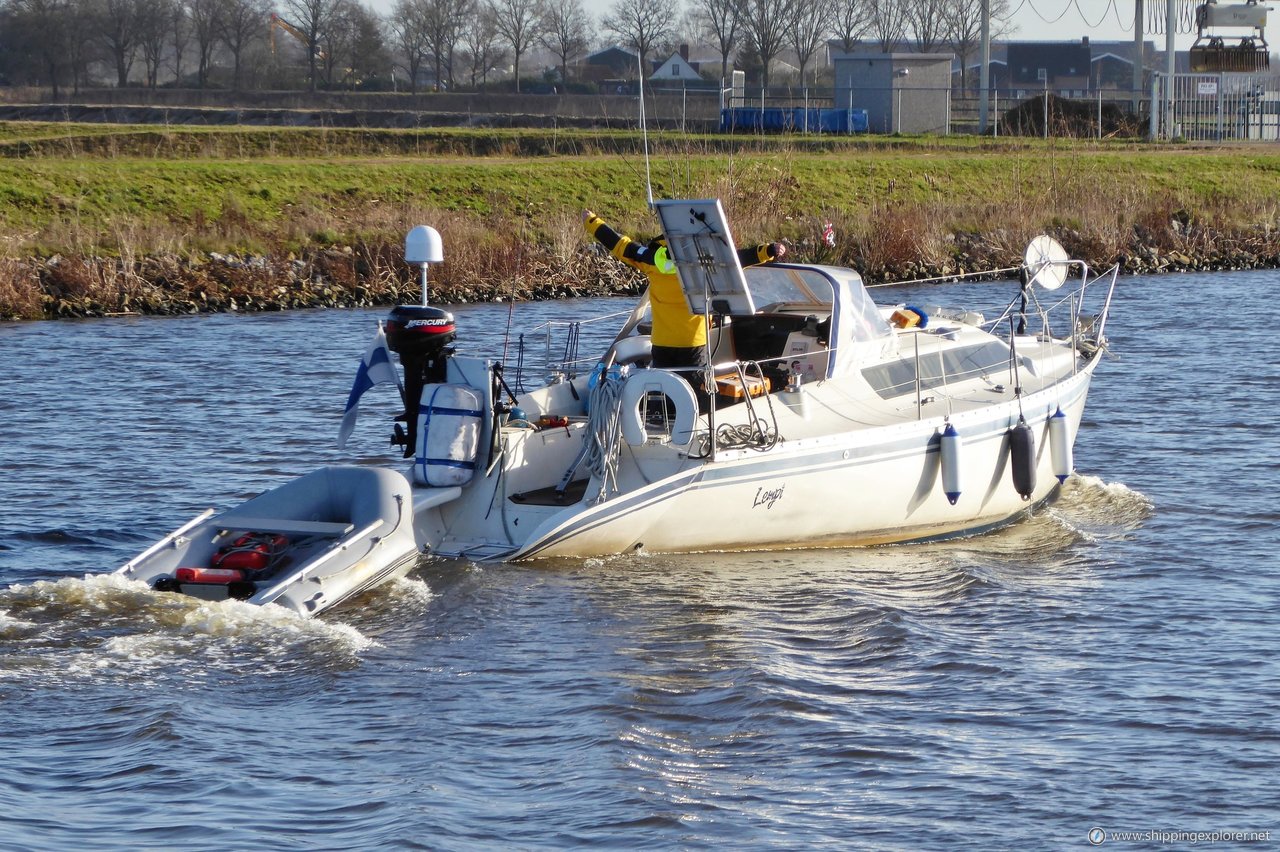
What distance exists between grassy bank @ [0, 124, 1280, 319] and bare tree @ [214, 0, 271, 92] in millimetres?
45311

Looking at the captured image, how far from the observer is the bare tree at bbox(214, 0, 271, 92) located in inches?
3393

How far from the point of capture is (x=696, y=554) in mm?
11359

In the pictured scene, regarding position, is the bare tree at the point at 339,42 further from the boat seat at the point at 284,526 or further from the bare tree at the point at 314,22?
the boat seat at the point at 284,526

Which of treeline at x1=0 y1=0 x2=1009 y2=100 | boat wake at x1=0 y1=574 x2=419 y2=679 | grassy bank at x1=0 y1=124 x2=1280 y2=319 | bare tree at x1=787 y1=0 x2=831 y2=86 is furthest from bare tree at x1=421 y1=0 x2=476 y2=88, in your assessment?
boat wake at x1=0 y1=574 x2=419 y2=679

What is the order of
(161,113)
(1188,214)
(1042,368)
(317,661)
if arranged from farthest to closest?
(161,113), (1188,214), (1042,368), (317,661)

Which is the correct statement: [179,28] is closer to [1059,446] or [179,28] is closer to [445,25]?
[445,25]

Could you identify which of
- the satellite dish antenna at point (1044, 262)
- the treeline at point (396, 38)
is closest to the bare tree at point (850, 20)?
the treeline at point (396, 38)

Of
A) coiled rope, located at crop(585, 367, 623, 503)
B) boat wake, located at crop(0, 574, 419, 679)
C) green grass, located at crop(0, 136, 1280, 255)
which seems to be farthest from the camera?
green grass, located at crop(0, 136, 1280, 255)

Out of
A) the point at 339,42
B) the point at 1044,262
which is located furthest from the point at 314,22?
the point at 1044,262

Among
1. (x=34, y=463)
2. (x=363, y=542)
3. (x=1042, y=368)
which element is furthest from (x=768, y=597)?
(x=34, y=463)

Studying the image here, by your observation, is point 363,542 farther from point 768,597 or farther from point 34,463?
point 34,463

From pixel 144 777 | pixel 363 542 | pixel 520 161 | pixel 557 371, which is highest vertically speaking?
pixel 520 161

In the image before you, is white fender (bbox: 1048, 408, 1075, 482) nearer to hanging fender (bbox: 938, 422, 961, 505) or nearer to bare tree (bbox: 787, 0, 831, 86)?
hanging fender (bbox: 938, 422, 961, 505)

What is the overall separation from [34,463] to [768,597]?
301 inches
